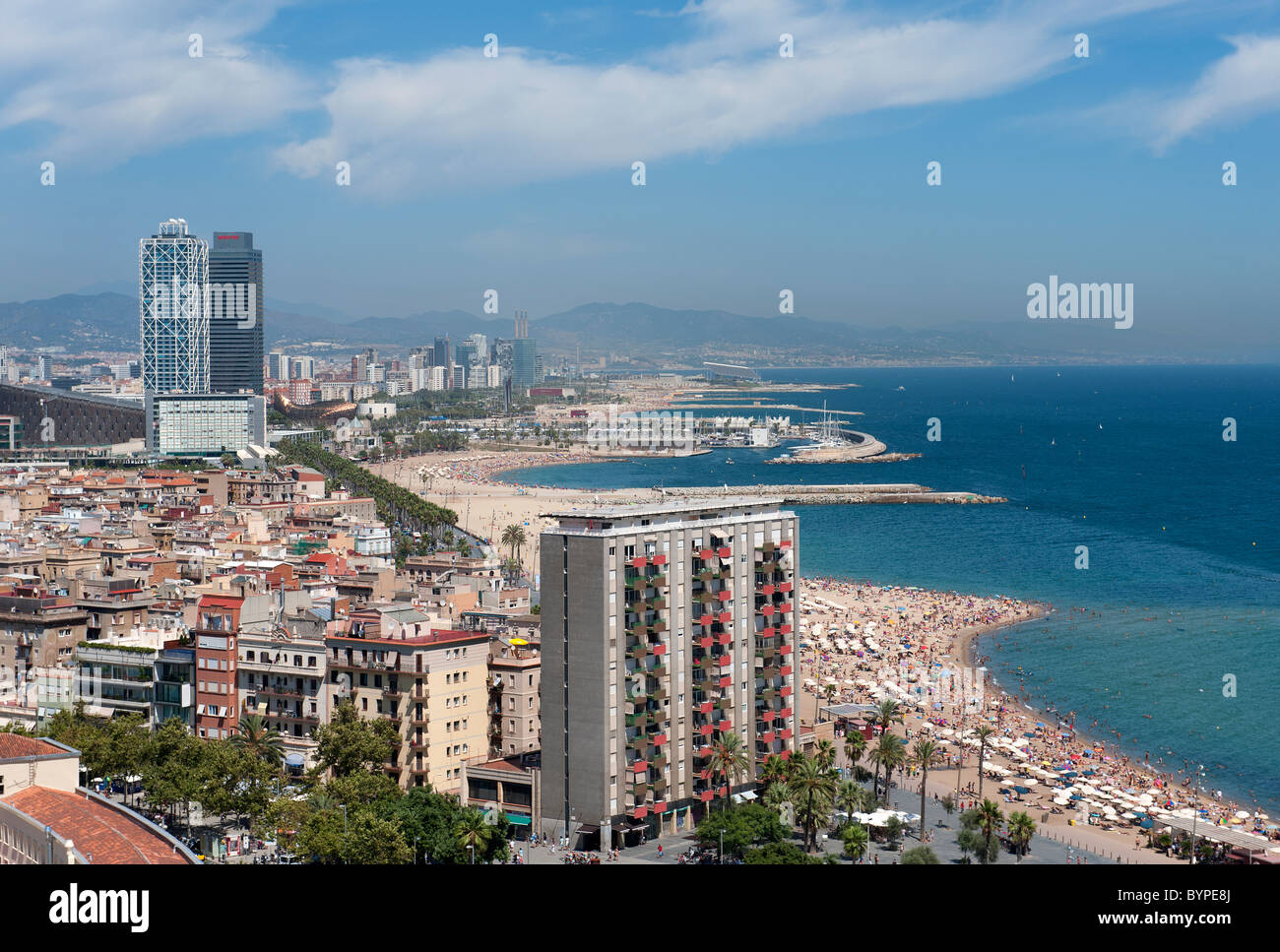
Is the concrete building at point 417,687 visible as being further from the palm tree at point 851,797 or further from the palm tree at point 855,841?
the palm tree at point 855,841

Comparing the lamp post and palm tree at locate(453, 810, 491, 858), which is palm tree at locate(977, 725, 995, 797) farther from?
palm tree at locate(453, 810, 491, 858)

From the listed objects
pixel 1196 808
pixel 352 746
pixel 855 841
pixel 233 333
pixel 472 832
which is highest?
pixel 233 333

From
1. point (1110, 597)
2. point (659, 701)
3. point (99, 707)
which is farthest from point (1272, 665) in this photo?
point (99, 707)

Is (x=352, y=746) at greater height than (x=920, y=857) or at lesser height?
greater

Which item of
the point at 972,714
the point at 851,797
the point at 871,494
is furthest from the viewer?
the point at 871,494

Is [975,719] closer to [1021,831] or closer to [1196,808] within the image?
[1196,808]

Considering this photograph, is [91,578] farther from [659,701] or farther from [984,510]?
[984,510]

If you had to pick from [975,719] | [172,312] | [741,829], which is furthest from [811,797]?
[172,312]
